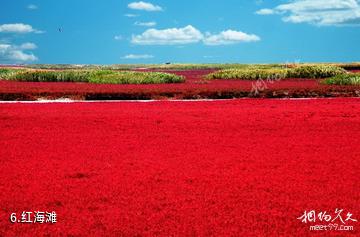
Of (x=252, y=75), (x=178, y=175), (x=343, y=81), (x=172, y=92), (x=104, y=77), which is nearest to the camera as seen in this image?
(x=178, y=175)

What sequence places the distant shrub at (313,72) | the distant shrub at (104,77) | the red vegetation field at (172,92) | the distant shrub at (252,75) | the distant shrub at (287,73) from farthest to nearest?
the distant shrub at (313,72) < the distant shrub at (287,73) < the distant shrub at (252,75) < the distant shrub at (104,77) < the red vegetation field at (172,92)

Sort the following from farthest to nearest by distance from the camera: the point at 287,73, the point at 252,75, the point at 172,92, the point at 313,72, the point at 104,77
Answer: the point at 313,72
the point at 287,73
the point at 252,75
the point at 104,77
the point at 172,92

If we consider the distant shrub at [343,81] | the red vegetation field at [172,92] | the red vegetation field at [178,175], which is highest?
the distant shrub at [343,81]

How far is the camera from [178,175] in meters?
9.54

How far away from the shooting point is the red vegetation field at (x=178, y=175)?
684cm

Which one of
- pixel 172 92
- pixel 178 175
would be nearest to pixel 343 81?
pixel 172 92

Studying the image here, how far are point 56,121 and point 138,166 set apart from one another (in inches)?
353

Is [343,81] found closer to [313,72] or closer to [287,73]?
[287,73]

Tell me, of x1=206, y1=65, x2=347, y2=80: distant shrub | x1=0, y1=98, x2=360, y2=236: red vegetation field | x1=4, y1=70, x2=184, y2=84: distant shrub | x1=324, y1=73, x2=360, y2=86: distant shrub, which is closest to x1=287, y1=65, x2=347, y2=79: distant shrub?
x1=206, y1=65, x2=347, y2=80: distant shrub

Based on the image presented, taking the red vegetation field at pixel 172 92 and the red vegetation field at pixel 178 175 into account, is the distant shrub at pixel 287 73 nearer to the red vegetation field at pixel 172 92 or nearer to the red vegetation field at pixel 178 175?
the red vegetation field at pixel 172 92

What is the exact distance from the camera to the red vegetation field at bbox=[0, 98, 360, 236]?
22.4 feet

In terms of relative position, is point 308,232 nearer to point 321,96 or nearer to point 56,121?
point 56,121

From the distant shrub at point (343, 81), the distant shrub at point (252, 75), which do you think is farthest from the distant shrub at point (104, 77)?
the distant shrub at point (343, 81)

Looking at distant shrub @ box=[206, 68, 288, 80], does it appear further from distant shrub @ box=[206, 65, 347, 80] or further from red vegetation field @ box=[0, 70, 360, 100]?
red vegetation field @ box=[0, 70, 360, 100]
